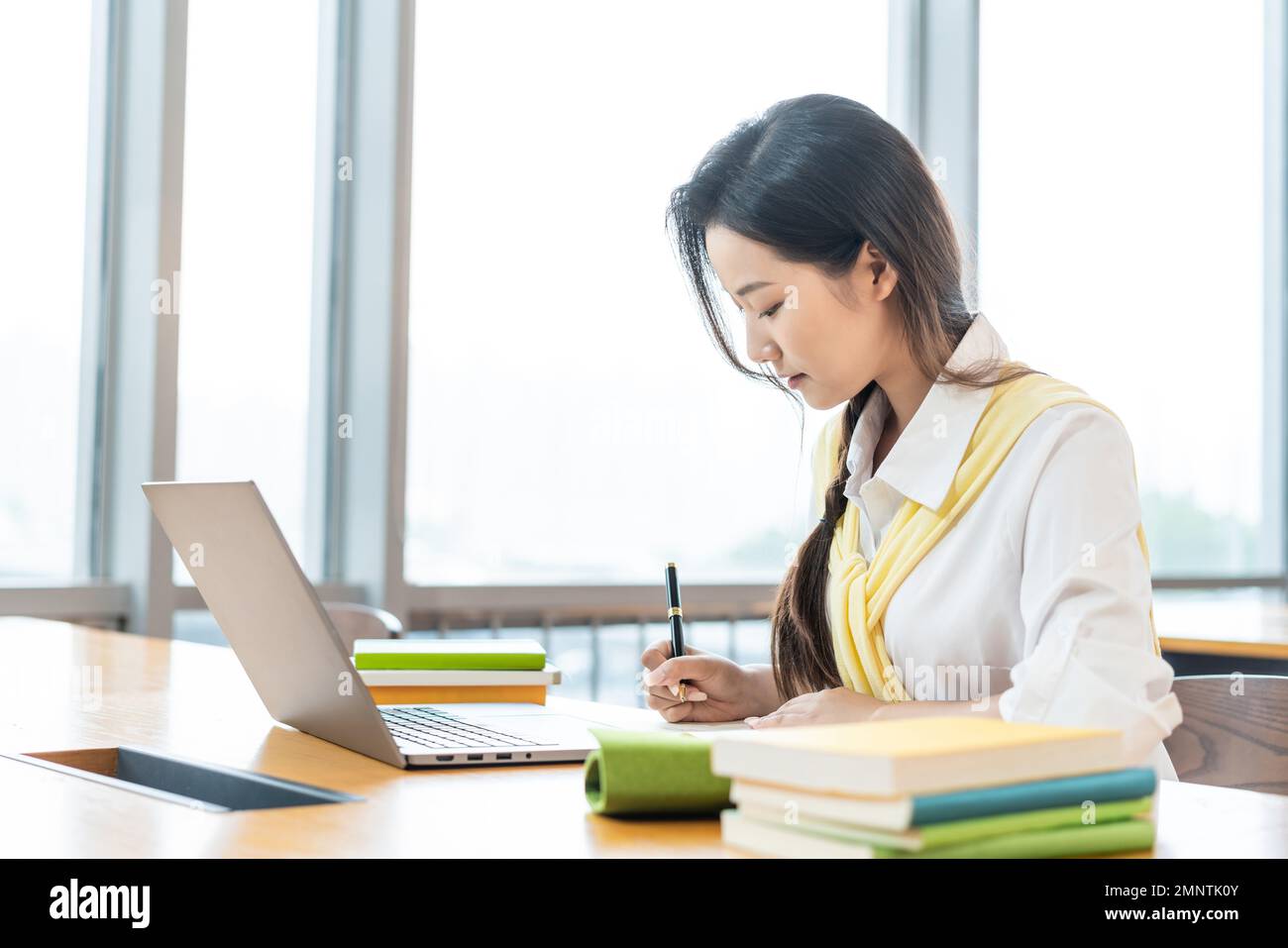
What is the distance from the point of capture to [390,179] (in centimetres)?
330

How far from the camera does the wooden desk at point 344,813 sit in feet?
2.75

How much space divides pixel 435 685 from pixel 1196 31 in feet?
14.2

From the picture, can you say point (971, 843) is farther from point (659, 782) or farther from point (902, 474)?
point (902, 474)

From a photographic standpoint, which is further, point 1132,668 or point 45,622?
point 45,622

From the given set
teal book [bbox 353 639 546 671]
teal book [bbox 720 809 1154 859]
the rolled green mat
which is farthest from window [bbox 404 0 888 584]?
teal book [bbox 720 809 1154 859]

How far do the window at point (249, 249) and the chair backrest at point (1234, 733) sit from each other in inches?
88.1

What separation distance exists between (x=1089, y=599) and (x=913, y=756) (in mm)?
596

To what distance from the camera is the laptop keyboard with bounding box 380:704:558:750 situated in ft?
4.04

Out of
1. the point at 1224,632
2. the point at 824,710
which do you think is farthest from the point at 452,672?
the point at 1224,632

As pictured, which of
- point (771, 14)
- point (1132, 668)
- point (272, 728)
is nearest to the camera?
point (1132, 668)

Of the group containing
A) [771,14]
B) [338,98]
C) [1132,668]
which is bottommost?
[1132,668]

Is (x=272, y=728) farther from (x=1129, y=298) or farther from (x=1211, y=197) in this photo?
(x=1211, y=197)

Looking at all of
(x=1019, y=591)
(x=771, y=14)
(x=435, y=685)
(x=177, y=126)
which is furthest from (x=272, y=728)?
(x=771, y=14)
